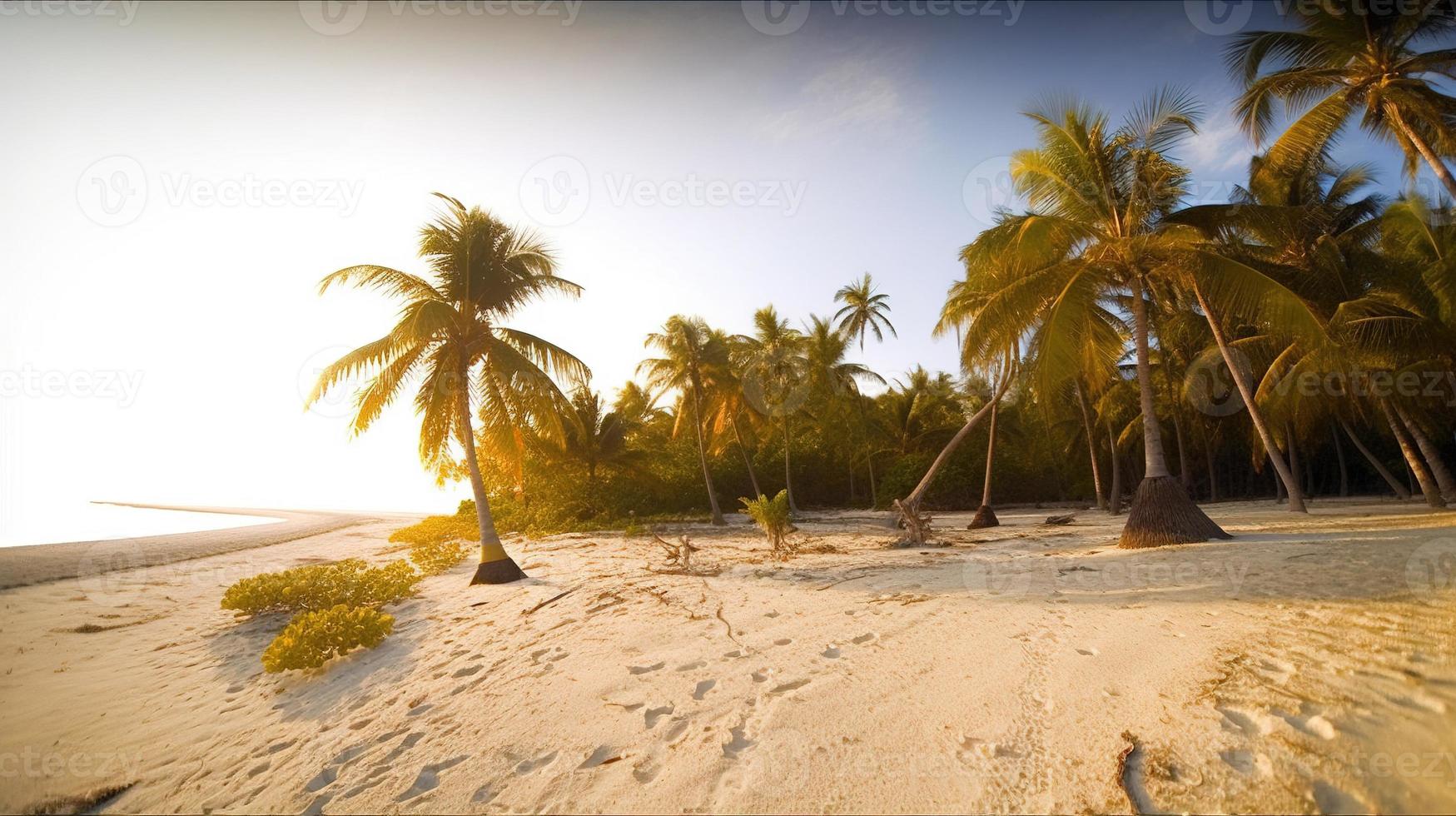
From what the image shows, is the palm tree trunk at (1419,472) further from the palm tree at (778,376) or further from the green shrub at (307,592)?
the green shrub at (307,592)

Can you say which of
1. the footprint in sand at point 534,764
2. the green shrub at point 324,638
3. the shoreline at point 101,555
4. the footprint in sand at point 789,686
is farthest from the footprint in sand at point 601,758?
the shoreline at point 101,555

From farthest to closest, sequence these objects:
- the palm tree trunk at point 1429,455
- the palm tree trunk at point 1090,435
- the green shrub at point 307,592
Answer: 1. the palm tree trunk at point 1090,435
2. the palm tree trunk at point 1429,455
3. the green shrub at point 307,592

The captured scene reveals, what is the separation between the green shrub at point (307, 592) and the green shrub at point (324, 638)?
165cm

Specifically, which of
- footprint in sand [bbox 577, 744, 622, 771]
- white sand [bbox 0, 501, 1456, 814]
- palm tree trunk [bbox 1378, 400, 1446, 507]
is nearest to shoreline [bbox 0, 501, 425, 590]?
white sand [bbox 0, 501, 1456, 814]

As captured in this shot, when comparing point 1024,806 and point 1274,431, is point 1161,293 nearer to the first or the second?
point 1274,431

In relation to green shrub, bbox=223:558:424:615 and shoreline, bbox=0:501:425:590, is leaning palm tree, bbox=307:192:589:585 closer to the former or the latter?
green shrub, bbox=223:558:424:615

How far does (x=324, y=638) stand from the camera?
4895 mm

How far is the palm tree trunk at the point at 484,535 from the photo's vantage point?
8031mm

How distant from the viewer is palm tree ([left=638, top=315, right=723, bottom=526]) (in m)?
19.6

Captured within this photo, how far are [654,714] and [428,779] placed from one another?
126cm

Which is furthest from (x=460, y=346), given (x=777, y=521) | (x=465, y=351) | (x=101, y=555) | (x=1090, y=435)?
(x=1090, y=435)

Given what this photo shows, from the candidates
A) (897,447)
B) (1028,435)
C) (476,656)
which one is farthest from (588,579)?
(1028,435)

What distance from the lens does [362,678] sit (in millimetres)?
4488

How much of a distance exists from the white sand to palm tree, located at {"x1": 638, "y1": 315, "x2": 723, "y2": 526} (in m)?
13.6
